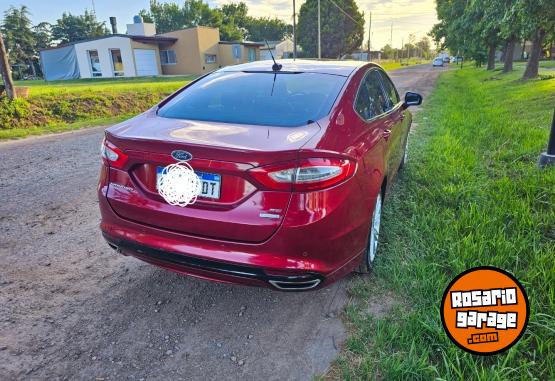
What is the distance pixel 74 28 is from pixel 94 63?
140 ft

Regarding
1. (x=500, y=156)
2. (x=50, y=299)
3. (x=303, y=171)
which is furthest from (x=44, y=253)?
(x=500, y=156)

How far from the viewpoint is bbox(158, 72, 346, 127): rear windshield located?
2.55 m

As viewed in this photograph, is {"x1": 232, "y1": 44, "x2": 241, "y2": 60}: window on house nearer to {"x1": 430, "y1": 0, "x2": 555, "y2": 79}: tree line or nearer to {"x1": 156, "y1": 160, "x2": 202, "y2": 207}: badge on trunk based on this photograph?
{"x1": 430, "y1": 0, "x2": 555, "y2": 79}: tree line

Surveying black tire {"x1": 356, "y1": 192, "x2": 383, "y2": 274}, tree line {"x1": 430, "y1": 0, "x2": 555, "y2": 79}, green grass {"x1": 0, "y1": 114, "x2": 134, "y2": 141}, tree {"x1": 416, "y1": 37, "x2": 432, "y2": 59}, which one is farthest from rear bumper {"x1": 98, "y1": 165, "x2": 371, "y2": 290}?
tree {"x1": 416, "y1": 37, "x2": 432, "y2": 59}

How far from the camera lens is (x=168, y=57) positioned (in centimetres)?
3344

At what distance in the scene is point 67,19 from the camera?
2559 inches

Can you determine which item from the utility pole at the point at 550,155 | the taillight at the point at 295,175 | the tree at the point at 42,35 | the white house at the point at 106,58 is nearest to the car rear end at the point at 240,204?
the taillight at the point at 295,175

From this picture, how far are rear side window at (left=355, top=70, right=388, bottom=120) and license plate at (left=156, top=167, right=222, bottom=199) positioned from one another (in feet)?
4.09

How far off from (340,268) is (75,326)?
1675 millimetres

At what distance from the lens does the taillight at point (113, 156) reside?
2.31 meters

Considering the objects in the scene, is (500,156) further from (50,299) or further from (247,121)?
(50,299)

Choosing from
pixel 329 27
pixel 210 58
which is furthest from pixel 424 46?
pixel 210 58

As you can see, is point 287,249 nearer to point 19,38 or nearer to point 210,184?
point 210,184

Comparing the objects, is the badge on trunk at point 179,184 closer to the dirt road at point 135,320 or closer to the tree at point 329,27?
the dirt road at point 135,320
